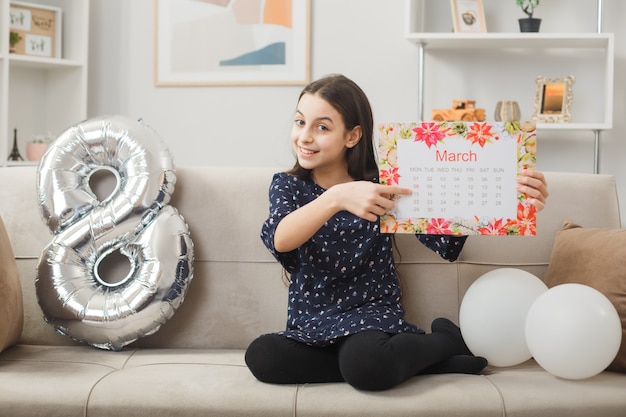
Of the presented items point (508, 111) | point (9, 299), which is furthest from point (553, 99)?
point (9, 299)

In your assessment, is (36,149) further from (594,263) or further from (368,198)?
(594,263)

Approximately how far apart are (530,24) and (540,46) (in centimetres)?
16

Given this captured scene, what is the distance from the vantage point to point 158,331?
2.01m

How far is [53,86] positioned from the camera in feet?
11.8

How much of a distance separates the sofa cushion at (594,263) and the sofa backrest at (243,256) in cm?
10

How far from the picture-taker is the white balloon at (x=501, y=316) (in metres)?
1.74

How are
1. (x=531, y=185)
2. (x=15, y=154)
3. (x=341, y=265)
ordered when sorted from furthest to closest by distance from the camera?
(x=15, y=154) < (x=341, y=265) < (x=531, y=185)

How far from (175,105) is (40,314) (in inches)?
68.0

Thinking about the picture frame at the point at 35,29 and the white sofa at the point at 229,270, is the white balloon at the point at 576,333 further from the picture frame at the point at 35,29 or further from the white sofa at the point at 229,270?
the picture frame at the point at 35,29

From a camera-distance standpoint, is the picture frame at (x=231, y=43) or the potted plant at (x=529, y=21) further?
the picture frame at (x=231, y=43)

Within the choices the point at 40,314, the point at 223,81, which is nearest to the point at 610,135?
the point at 223,81

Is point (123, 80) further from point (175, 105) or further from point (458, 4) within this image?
point (458, 4)

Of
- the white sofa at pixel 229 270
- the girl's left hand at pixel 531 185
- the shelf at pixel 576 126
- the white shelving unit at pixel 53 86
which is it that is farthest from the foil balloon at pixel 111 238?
the shelf at pixel 576 126

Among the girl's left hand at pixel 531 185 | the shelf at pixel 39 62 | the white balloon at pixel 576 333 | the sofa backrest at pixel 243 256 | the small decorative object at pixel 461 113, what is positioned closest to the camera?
the white balloon at pixel 576 333
